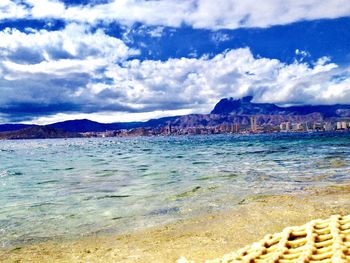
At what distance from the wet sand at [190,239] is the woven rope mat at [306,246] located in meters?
4.95

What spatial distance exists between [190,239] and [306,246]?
7296 mm

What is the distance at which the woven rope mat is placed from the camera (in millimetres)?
4031

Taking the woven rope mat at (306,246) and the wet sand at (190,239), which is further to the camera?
the wet sand at (190,239)

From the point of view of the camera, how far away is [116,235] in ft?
40.4

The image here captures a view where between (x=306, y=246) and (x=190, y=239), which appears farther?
(x=190, y=239)

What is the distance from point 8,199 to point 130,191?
20.0 feet

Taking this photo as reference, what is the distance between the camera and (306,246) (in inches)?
171

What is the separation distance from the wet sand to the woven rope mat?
4950 mm

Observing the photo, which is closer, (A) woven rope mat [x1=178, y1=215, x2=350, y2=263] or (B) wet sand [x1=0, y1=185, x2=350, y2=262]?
(A) woven rope mat [x1=178, y1=215, x2=350, y2=263]

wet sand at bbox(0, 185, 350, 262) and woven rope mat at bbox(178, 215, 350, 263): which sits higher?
woven rope mat at bbox(178, 215, 350, 263)

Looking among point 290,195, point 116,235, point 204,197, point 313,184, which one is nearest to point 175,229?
point 116,235

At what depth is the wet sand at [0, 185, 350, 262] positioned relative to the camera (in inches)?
404

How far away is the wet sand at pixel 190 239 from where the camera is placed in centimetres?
1027

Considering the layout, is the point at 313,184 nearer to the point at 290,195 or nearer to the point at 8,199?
the point at 290,195
